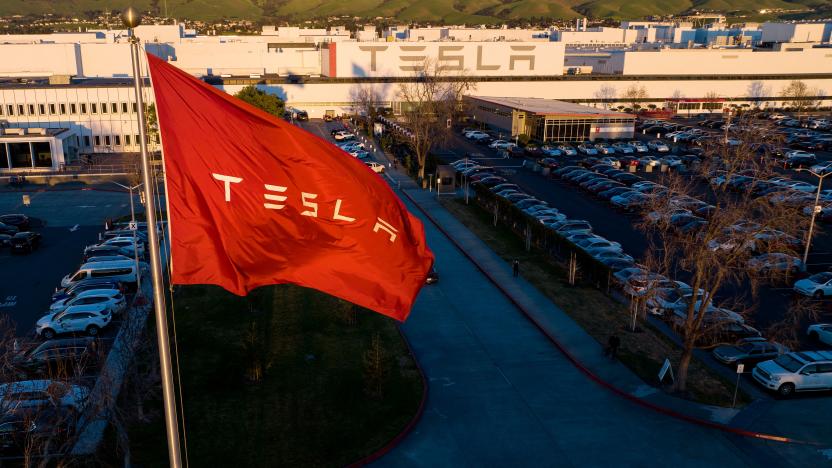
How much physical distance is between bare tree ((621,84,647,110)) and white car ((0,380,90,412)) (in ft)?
300

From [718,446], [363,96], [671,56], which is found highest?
[671,56]

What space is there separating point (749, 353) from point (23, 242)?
33726 millimetres

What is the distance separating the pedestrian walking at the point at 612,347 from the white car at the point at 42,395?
49.2 ft

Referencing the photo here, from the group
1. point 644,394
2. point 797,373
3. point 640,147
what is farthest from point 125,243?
point 640,147

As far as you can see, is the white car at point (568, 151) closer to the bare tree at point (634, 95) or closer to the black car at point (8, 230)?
the bare tree at point (634, 95)

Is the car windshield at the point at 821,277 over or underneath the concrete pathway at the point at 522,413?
over

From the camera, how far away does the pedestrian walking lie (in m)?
→ 20.9

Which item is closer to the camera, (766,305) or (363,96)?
(766,305)

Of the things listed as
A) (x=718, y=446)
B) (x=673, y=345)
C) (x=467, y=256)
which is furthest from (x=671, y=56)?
(x=718, y=446)

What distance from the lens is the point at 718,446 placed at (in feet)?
55.7

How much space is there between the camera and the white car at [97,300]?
25009 millimetres

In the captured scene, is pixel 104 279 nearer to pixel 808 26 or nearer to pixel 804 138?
pixel 804 138

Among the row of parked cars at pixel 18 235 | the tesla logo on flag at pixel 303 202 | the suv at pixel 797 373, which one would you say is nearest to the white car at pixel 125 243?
the row of parked cars at pixel 18 235

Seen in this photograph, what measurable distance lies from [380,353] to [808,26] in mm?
147751
